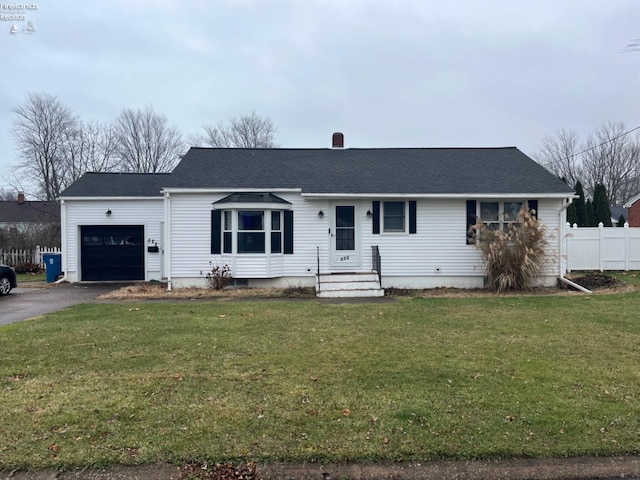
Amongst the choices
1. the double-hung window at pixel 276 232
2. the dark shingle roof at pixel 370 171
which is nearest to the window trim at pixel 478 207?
the dark shingle roof at pixel 370 171

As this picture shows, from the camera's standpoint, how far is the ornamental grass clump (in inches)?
491

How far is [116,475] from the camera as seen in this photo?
10.1 feet

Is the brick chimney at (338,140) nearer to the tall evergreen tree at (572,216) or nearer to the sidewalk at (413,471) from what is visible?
the tall evergreen tree at (572,216)

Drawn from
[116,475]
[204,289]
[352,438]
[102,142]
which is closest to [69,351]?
[116,475]

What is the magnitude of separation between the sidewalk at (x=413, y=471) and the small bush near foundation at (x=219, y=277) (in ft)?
33.6

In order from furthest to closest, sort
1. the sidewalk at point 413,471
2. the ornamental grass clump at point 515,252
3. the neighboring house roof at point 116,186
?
the neighboring house roof at point 116,186, the ornamental grass clump at point 515,252, the sidewalk at point 413,471

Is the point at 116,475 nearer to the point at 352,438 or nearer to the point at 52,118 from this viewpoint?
the point at 352,438

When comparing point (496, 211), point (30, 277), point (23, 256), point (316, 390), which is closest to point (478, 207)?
point (496, 211)

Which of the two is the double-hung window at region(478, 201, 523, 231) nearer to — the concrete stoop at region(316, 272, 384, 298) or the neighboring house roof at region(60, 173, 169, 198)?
the concrete stoop at region(316, 272, 384, 298)

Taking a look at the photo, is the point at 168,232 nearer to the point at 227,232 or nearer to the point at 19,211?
the point at 227,232

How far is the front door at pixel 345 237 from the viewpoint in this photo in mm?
14016

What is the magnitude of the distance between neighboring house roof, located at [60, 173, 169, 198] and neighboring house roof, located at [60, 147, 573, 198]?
3 cm

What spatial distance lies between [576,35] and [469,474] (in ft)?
41.3

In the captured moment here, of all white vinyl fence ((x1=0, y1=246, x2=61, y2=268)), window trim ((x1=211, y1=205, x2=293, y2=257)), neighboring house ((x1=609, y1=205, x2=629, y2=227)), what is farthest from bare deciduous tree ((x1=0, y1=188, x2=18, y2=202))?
neighboring house ((x1=609, y1=205, x2=629, y2=227))
